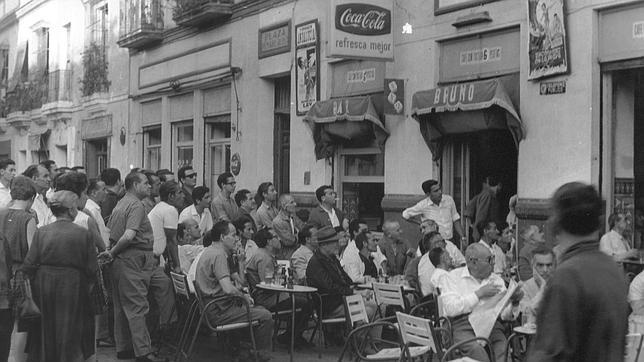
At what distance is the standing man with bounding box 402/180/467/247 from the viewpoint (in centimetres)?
1320

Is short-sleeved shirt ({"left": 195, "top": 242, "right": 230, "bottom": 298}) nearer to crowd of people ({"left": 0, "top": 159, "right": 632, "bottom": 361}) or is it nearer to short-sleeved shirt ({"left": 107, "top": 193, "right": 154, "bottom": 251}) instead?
crowd of people ({"left": 0, "top": 159, "right": 632, "bottom": 361})

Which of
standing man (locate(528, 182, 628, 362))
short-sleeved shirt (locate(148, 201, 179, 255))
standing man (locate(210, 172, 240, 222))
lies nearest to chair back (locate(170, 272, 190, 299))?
short-sleeved shirt (locate(148, 201, 179, 255))

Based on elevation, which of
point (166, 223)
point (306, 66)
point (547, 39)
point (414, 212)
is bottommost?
point (166, 223)

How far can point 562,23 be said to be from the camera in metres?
11.7

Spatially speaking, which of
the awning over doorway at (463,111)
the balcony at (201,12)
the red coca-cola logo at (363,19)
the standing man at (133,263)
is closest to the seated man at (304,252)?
the standing man at (133,263)

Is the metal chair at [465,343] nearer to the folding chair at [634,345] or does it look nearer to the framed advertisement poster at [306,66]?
the folding chair at [634,345]

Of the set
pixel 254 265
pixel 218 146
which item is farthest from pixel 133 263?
pixel 218 146

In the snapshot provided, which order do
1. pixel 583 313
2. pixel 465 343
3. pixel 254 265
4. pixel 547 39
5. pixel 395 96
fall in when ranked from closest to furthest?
pixel 583 313, pixel 465 343, pixel 254 265, pixel 547 39, pixel 395 96

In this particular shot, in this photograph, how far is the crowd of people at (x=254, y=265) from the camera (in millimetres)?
3727

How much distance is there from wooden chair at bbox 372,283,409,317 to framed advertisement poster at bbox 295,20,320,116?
7.67 m

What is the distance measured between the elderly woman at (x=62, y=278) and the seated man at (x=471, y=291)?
3100 millimetres

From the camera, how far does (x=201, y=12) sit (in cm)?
2062

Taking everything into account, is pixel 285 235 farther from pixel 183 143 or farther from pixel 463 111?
pixel 183 143

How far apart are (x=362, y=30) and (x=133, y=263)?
5983mm
